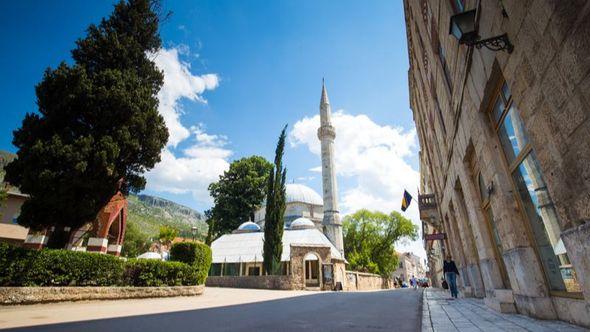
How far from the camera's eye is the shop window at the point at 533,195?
393 cm

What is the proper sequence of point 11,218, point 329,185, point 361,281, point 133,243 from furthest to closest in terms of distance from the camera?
point 133,243, point 329,185, point 361,281, point 11,218

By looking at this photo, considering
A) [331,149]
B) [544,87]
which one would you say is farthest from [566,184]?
[331,149]

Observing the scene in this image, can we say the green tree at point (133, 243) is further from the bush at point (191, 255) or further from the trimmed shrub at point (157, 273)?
the trimmed shrub at point (157, 273)

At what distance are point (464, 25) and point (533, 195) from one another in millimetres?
2888

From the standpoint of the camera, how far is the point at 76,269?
9523 millimetres

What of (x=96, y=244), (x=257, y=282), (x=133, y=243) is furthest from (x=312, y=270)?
(x=133, y=243)

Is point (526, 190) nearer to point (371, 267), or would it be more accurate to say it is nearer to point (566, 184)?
point (566, 184)

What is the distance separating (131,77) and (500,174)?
1390 cm

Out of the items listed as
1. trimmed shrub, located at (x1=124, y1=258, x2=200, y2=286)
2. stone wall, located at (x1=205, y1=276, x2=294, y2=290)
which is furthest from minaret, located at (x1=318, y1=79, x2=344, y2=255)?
trimmed shrub, located at (x1=124, y1=258, x2=200, y2=286)

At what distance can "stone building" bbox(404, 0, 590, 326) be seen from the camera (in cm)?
271

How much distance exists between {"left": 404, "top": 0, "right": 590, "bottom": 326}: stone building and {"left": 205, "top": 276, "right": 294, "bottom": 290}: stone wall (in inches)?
676

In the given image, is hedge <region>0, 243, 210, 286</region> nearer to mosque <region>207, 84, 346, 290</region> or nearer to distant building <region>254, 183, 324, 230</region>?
mosque <region>207, 84, 346, 290</region>

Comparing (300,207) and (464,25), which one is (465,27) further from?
(300,207)

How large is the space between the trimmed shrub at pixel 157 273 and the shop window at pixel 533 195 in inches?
504
